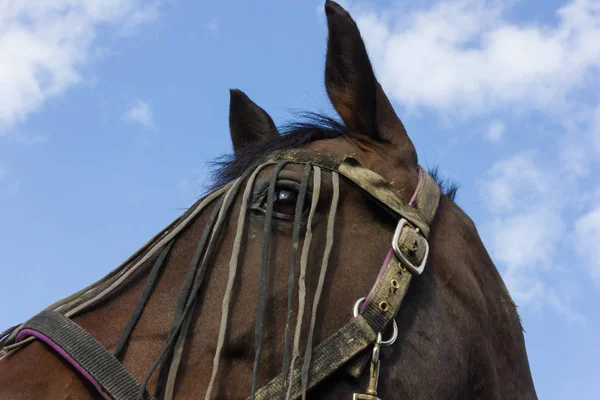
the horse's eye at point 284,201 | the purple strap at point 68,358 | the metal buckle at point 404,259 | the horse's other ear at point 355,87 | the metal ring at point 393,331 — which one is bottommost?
the purple strap at point 68,358

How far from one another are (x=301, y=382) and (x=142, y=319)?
0.64 metres

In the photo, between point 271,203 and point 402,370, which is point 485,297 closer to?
point 402,370

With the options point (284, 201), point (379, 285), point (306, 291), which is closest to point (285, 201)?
point (284, 201)

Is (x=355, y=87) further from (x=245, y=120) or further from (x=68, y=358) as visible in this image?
(x=68, y=358)

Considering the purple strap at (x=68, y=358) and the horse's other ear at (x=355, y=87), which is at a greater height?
the horse's other ear at (x=355, y=87)

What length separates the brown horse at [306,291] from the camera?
2.90 metres

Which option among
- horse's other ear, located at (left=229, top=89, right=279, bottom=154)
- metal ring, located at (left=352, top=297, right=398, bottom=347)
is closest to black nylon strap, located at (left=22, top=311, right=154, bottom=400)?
metal ring, located at (left=352, top=297, right=398, bottom=347)

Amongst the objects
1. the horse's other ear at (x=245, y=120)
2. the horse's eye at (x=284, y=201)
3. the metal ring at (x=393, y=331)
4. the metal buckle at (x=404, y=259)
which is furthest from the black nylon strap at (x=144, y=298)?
the horse's other ear at (x=245, y=120)

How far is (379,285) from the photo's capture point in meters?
3.24

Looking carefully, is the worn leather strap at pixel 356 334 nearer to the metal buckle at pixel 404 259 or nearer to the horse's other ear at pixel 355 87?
the metal buckle at pixel 404 259

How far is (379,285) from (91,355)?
3.86 feet

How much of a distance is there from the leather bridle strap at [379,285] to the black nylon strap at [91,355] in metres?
0.48

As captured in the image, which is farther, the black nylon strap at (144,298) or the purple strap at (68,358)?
the black nylon strap at (144,298)

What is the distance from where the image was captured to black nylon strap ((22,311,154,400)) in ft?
8.92
